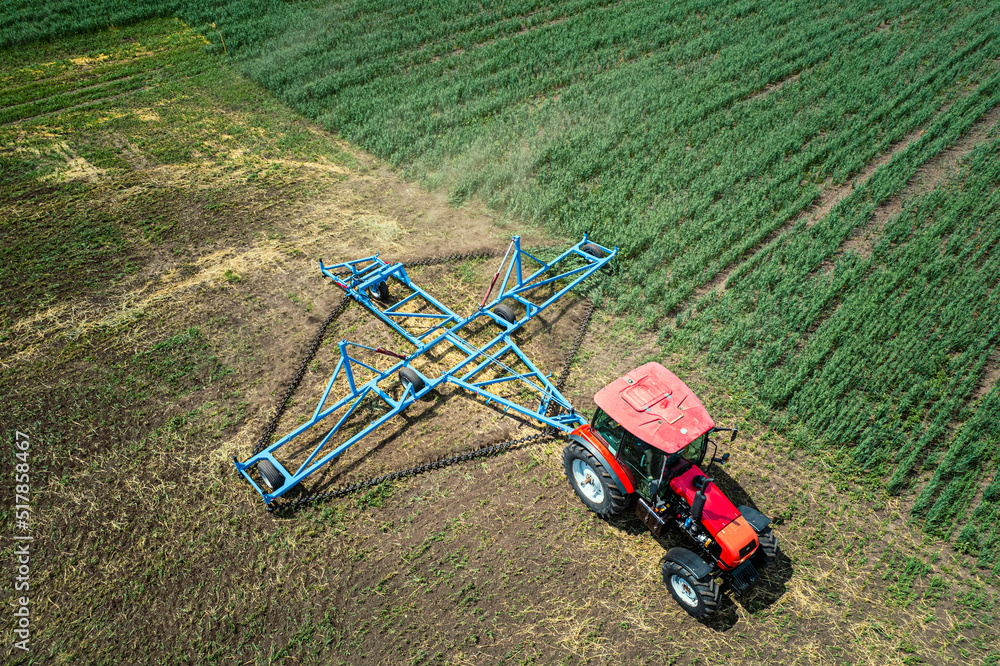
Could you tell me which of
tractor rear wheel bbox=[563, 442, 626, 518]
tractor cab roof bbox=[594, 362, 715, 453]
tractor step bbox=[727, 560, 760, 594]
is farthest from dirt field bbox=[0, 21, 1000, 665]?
tractor cab roof bbox=[594, 362, 715, 453]

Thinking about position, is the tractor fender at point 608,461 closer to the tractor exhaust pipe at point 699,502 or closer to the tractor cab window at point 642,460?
the tractor cab window at point 642,460

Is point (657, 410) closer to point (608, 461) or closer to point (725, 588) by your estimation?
point (608, 461)

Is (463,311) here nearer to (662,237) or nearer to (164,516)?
(662,237)

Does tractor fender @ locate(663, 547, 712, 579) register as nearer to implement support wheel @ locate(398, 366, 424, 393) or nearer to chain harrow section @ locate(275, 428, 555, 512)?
chain harrow section @ locate(275, 428, 555, 512)

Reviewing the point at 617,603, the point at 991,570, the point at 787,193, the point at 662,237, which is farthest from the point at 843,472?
the point at 787,193

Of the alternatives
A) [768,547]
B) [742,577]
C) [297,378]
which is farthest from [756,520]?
[297,378]

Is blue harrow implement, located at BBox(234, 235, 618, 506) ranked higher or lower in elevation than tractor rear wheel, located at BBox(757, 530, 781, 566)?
lower
